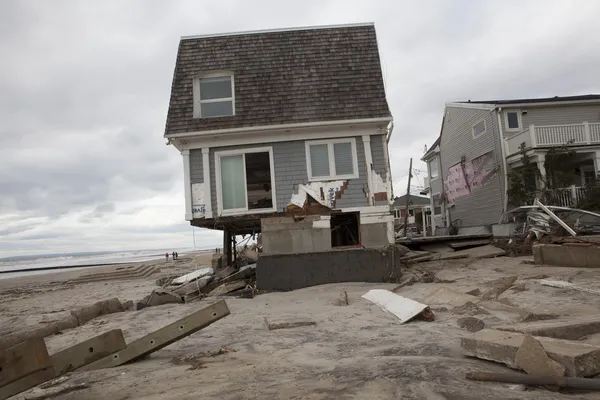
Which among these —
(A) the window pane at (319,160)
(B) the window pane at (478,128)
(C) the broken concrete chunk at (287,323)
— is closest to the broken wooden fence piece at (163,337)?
(C) the broken concrete chunk at (287,323)

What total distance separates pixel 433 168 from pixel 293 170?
22680 mm

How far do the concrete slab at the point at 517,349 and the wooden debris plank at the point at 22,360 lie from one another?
3.77 metres

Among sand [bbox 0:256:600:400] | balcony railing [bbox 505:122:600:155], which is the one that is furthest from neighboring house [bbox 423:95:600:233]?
sand [bbox 0:256:600:400]

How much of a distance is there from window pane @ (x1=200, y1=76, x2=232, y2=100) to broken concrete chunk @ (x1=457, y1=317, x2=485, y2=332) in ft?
32.3

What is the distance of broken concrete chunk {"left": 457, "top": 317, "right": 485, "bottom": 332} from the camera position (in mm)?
5734

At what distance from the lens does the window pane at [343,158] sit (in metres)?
12.7

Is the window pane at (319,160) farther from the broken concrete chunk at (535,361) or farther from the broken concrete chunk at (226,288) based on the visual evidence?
the broken concrete chunk at (535,361)

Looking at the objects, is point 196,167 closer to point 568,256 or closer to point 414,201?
point 568,256

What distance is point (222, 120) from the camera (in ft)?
41.9

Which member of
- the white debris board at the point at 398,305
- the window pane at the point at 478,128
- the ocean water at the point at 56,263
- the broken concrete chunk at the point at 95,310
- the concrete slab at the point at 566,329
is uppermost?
the window pane at the point at 478,128

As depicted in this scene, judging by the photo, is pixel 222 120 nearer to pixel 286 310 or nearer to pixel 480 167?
pixel 286 310

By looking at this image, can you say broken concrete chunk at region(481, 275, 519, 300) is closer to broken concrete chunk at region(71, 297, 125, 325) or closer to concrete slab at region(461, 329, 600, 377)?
concrete slab at region(461, 329, 600, 377)

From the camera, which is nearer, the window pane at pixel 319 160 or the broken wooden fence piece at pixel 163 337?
the broken wooden fence piece at pixel 163 337

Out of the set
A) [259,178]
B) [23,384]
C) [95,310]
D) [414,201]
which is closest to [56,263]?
[414,201]
